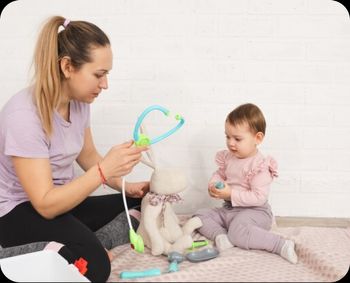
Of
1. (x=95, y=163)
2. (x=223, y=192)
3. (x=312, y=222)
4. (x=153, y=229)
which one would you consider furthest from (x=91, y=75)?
(x=312, y=222)

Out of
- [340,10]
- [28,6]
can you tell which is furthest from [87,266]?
[340,10]

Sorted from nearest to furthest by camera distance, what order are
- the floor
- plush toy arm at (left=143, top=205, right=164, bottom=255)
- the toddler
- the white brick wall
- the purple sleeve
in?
1. the purple sleeve
2. plush toy arm at (left=143, top=205, right=164, bottom=255)
3. the toddler
4. the white brick wall
5. the floor

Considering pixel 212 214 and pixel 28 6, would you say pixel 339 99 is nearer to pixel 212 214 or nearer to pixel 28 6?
pixel 212 214

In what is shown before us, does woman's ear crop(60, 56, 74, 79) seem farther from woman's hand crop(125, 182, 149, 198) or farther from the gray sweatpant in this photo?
the gray sweatpant

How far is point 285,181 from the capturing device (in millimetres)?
1998

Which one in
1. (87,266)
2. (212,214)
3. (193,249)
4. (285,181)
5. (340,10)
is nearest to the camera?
(87,266)

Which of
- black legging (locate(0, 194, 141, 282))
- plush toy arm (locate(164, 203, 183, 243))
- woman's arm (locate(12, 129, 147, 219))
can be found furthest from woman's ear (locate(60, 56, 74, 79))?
plush toy arm (locate(164, 203, 183, 243))

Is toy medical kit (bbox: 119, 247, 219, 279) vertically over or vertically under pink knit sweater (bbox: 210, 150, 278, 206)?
under

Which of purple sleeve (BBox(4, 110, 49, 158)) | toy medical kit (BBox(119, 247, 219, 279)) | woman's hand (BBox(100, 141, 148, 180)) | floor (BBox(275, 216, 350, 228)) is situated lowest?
floor (BBox(275, 216, 350, 228))

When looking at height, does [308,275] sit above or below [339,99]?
below

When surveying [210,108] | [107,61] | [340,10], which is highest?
[340,10]

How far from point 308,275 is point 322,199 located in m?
0.69

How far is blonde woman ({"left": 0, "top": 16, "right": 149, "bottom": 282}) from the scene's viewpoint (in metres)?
1.29

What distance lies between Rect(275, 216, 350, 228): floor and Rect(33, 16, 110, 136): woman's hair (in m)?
1.14
